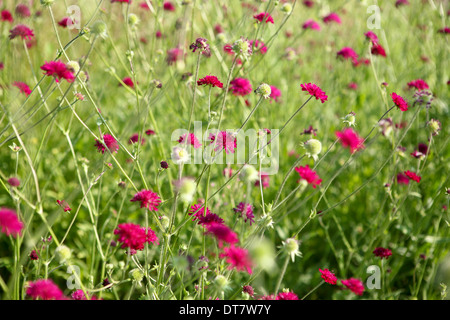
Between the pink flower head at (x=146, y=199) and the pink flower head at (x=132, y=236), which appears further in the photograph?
the pink flower head at (x=146, y=199)

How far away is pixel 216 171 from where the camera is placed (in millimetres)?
2463

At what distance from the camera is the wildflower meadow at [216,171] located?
1.33m

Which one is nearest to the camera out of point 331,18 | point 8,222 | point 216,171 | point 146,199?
point 8,222

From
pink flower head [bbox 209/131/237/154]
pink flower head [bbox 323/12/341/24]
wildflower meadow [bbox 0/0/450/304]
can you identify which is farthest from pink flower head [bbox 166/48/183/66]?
pink flower head [bbox 323/12/341/24]

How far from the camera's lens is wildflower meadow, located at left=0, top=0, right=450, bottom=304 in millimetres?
1326

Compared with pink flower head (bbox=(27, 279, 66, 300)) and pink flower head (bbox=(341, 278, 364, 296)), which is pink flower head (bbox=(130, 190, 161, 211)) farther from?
pink flower head (bbox=(341, 278, 364, 296))

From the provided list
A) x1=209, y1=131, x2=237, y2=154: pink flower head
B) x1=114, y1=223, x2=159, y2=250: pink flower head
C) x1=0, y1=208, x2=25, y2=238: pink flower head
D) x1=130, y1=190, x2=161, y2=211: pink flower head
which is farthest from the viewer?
x1=209, y1=131, x2=237, y2=154: pink flower head

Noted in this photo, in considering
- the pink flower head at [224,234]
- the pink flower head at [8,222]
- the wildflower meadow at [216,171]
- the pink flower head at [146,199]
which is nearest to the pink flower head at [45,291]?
the wildflower meadow at [216,171]

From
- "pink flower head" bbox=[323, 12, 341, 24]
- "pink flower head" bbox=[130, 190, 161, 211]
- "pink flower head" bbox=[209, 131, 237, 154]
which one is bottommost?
"pink flower head" bbox=[130, 190, 161, 211]

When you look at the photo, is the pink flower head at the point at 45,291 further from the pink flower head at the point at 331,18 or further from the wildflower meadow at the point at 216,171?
the pink flower head at the point at 331,18

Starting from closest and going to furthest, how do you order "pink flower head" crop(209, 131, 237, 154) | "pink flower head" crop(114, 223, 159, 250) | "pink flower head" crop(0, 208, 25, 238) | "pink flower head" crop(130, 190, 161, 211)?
"pink flower head" crop(0, 208, 25, 238) < "pink flower head" crop(114, 223, 159, 250) < "pink flower head" crop(130, 190, 161, 211) < "pink flower head" crop(209, 131, 237, 154)

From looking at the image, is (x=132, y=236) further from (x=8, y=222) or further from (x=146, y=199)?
(x=8, y=222)

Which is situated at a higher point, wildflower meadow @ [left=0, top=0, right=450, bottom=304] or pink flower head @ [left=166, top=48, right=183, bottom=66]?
pink flower head @ [left=166, top=48, right=183, bottom=66]

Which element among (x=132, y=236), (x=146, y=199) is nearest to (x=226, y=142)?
(x=146, y=199)
